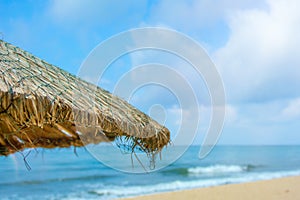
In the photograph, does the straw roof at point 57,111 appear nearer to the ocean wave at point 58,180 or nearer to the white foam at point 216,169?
the ocean wave at point 58,180

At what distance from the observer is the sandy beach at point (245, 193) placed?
26.9 ft

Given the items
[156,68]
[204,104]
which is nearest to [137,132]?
[156,68]

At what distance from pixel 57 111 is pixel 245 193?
7.79m

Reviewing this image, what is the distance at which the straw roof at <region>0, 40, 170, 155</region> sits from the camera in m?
1.62

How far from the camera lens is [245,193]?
8.70 metres

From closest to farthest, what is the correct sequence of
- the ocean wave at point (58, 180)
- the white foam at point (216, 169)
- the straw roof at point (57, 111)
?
the straw roof at point (57, 111) < the ocean wave at point (58, 180) < the white foam at point (216, 169)

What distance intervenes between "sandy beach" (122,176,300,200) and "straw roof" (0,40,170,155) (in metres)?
6.01

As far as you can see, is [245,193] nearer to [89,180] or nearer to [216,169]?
[89,180]

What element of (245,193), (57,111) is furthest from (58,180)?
(57,111)

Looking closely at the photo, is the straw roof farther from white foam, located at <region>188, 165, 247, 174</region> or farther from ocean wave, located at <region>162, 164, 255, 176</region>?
white foam, located at <region>188, 165, 247, 174</region>

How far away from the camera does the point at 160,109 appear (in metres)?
2.68

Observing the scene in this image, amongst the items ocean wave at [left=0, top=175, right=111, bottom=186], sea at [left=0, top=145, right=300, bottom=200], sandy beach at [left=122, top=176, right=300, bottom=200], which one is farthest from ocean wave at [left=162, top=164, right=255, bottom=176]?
sandy beach at [left=122, top=176, right=300, bottom=200]

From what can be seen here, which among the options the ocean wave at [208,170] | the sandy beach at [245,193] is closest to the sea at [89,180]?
the ocean wave at [208,170]

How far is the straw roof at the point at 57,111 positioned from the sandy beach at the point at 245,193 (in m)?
6.01
